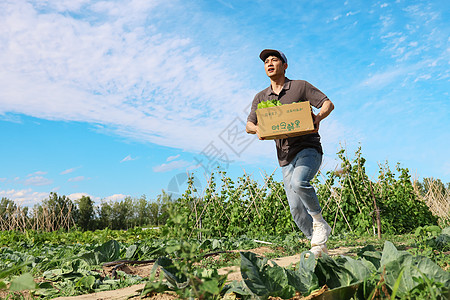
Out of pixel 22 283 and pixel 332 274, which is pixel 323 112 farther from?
pixel 22 283

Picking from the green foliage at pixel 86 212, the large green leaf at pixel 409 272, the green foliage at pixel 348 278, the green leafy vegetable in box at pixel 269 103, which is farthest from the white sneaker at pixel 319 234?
the green foliage at pixel 86 212

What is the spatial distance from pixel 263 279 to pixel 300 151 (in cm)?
213

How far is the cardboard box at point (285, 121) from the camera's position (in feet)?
10.6

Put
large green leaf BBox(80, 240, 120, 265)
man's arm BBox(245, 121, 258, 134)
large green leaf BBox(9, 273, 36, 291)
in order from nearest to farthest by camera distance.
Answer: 1. large green leaf BBox(9, 273, 36, 291)
2. large green leaf BBox(80, 240, 120, 265)
3. man's arm BBox(245, 121, 258, 134)

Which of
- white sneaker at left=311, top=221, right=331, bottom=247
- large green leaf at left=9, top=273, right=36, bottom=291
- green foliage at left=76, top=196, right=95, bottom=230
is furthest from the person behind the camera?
green foliage at left=76, top=196, right=95, bottom=230

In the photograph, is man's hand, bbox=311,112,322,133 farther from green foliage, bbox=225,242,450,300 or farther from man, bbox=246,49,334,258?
green foliage, bbox=225,242,450,300

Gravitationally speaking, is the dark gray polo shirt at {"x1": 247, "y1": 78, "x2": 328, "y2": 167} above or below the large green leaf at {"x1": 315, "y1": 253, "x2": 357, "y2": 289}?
above

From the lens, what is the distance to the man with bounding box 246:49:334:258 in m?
3.24

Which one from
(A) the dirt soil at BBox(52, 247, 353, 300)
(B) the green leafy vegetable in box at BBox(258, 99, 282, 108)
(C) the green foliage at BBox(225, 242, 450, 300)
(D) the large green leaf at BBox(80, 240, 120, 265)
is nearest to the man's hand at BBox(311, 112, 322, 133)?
(B) the green leafy vegetable in box at BBox(258, 99, 282, 108)

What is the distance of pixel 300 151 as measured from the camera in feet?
11.1

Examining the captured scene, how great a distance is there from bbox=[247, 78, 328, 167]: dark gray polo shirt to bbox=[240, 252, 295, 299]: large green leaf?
2.06 meters

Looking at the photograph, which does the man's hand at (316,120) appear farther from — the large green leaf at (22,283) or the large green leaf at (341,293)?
the large green leaf at (22,283)

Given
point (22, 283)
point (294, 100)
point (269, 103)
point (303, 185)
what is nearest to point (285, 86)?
point (294, 100)

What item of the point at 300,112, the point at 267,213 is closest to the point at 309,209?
the point at 300,112
